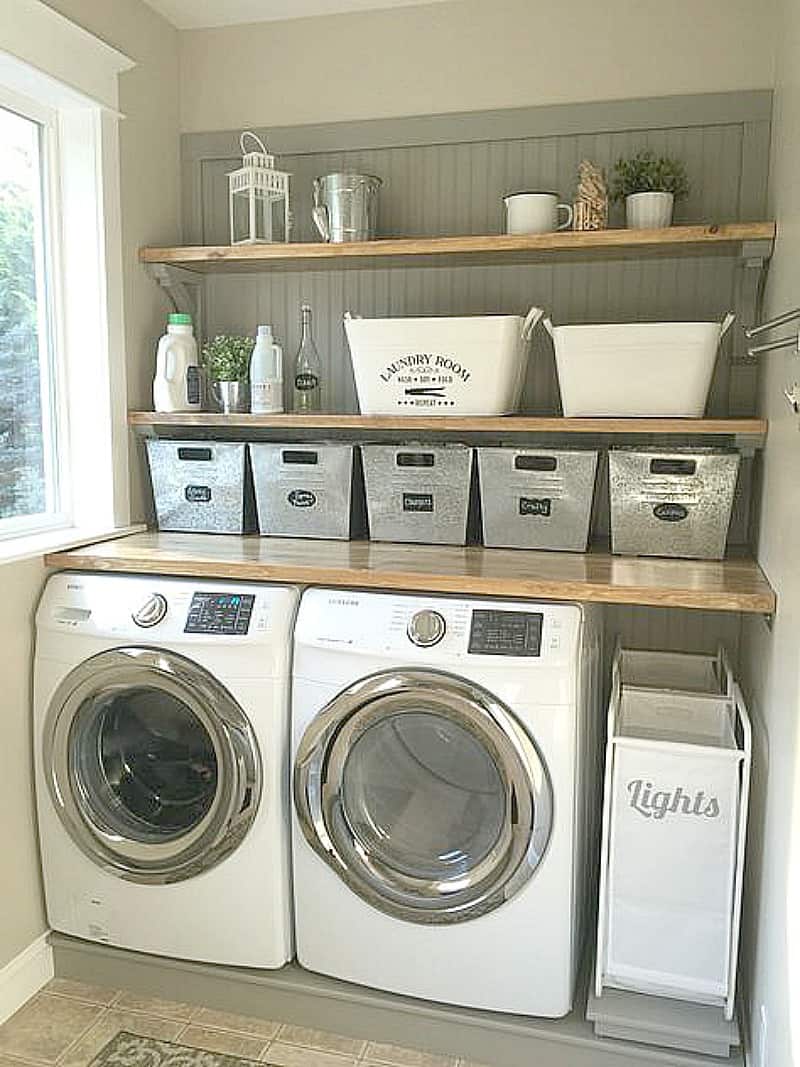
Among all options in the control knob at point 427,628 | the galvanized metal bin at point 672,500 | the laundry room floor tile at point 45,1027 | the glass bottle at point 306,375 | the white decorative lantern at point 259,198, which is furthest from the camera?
the glass bottle at point 306,375

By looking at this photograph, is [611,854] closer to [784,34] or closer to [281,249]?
[281,249]

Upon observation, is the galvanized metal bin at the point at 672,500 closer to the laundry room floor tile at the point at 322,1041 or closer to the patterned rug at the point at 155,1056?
the laundry room floor tile at the point at 322,1041

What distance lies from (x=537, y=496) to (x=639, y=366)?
394mm

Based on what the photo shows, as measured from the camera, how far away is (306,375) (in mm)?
2766

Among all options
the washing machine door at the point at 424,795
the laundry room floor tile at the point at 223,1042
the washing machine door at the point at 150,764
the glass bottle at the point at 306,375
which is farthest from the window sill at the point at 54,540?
the laundry room floor tile at the point at 223,1042

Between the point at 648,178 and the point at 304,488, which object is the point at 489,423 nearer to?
the point at 304,488

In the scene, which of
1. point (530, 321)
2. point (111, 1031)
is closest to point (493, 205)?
point (530, 321)

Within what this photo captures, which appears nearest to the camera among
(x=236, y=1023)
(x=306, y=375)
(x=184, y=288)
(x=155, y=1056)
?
(x=155, y=1056)

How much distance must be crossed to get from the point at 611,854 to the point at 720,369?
128cm

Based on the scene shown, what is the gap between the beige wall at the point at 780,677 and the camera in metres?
1.62

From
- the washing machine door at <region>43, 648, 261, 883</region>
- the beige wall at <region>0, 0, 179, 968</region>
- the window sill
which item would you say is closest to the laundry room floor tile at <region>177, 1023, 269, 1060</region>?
the washing machine door at <region>43, 648, 261, 883</region>

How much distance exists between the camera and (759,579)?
2154 millimetres

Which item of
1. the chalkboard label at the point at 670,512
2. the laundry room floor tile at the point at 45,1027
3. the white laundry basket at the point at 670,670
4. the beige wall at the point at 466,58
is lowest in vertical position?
the laundry room floor tile at the point at 45,1027

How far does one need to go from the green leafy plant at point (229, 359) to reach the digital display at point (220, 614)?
2.44ft
